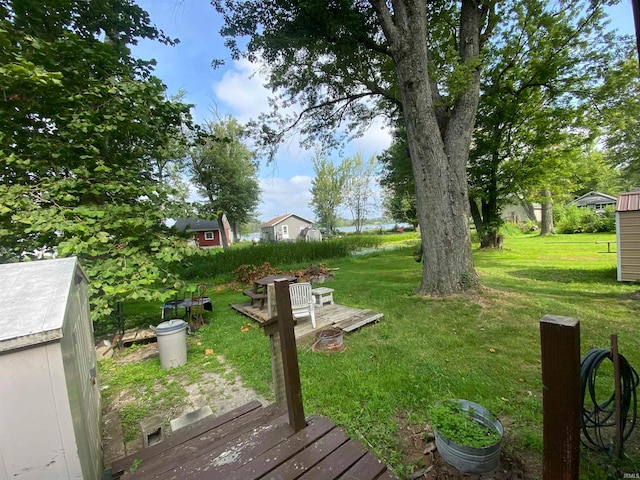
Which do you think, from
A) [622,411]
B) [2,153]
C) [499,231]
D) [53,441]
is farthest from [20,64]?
[499,231]

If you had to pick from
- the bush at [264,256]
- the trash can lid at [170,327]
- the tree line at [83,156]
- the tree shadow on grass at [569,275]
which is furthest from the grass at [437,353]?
the bush at [264,256]

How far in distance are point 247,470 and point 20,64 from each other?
5086 millimetres

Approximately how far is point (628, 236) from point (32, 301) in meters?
9.65

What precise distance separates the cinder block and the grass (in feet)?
3.67

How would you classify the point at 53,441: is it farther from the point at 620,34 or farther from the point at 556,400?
the point at 620,34

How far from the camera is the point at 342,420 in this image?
2.43m

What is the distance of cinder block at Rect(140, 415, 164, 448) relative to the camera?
2.15 m

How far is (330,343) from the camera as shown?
396 cm

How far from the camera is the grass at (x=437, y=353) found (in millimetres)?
2430

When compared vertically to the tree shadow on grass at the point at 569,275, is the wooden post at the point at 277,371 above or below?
above

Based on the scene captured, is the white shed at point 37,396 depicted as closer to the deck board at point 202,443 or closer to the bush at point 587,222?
the deck board at point 202,443

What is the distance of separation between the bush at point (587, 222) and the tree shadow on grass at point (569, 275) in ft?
44.3

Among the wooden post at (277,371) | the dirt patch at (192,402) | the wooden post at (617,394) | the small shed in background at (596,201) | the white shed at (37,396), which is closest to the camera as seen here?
the white shed at (37,396)

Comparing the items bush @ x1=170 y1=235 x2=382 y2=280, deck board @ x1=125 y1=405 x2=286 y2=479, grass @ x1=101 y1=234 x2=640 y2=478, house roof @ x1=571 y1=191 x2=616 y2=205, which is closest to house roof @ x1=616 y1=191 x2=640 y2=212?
grass @ x1=101 y1=234 x2=640 y2=478
